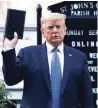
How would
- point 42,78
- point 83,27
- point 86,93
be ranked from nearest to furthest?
point 42,78, point 86,93, point 83,27

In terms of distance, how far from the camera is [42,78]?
139 inches

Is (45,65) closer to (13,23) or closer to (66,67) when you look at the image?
(66,67)

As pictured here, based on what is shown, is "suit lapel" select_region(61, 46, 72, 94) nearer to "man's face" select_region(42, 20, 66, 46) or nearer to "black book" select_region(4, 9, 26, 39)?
"man's face" select_region(42, 20, 66, 46)

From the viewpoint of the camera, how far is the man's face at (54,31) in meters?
Answer: 3.52

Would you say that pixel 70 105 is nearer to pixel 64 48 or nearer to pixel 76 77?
pixel 76 77

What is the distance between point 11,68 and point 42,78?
0.83 feet

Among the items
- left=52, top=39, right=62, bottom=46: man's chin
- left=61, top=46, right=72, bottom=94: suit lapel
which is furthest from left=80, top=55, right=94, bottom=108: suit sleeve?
left=52, top=39, right=62, bottom=46: man's chin

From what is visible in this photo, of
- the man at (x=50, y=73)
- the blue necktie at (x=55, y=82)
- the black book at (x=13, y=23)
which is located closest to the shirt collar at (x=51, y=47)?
the man at (x=50, y=73)

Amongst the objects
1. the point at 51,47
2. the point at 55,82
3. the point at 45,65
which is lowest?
the point at 55,82

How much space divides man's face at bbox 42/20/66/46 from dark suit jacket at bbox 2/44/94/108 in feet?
0.49

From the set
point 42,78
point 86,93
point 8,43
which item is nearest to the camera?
point 8,43

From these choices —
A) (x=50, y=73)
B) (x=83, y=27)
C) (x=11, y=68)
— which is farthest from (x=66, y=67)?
(x=83, y=27)

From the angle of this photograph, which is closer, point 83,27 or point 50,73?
point 50,73

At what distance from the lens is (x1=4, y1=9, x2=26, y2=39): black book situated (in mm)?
3520
